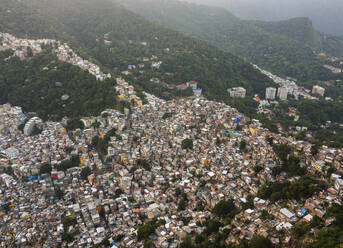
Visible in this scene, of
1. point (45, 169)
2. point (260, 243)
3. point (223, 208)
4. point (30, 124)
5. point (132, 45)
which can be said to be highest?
point (132, 45)

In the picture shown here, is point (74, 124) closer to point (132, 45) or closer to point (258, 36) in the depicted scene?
point (132, 45)

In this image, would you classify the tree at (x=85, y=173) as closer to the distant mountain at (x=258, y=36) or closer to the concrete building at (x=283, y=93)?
the concrete building at (x=283, y=93)

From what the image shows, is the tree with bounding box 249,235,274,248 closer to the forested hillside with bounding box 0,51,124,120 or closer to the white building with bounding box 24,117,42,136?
the forested hillside with bounding box 0,51,124,120

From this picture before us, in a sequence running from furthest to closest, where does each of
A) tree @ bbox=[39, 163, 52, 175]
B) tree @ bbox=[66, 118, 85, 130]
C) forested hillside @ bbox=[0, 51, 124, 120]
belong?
1. forested hillside @ bbox=[0, 51, 124, 120]
2. tree @ bbox=[66, 118, 85, 130]
3. tree @ bbox=[39, 163, 52, 175]

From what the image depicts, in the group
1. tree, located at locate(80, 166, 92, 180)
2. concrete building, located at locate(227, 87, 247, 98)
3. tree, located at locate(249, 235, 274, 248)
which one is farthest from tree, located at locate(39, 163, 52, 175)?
concrete building, located at locate(227, 87, 247, 98)

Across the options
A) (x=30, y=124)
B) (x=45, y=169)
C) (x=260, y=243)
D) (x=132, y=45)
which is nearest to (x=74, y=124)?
(x=30, y=124)

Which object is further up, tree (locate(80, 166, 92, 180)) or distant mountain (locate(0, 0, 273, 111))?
distant mountain (locate(0, 0, 273, 111))

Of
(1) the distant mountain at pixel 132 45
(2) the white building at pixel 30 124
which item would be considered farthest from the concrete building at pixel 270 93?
(2) the white building at pixel 30 124
